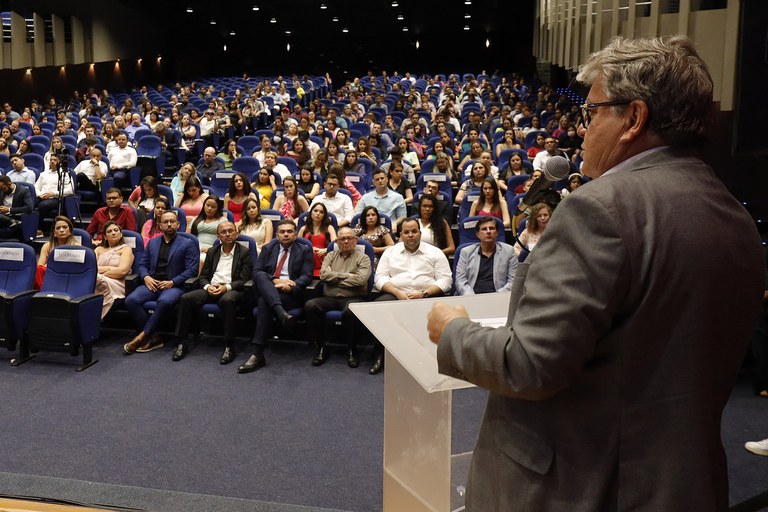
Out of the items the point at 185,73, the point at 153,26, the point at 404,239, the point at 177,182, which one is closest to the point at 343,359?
the point at 404,239

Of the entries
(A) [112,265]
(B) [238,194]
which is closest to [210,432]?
(A) [112,265]

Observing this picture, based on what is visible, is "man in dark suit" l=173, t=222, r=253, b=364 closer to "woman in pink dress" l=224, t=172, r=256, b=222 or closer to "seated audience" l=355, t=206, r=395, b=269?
"seated audience" l=355, t=206, r=395, b=269

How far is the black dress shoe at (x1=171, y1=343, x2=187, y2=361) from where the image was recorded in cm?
591

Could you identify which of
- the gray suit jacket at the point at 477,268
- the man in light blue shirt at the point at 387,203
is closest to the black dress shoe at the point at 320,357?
the gray suit jacket at the point at 477,268

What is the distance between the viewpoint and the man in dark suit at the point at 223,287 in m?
5.97

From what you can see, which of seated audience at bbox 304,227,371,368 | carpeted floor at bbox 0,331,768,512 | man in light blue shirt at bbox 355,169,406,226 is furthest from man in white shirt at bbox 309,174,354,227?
carpeted floor at bbox 0,331,768,512

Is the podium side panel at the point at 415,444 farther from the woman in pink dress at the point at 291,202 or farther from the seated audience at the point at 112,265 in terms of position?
the woman in pink dress at the point at 291,202

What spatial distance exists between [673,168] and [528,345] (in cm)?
36

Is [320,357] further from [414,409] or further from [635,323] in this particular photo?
[635,323]

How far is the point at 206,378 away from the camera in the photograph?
5488mm

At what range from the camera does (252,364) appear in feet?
18.6

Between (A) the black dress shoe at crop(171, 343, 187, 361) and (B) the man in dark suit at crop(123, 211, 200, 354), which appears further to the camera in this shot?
(B) the man in dark suit at crop(123, 211, 200, 354)

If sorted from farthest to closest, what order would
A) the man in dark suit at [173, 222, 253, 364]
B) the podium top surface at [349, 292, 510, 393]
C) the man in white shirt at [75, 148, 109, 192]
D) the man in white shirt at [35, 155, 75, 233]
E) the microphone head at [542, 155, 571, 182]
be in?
1. the man in white shirt at [75, 148, 109, 192]
2. the man in white shirt at [35, 155, 75, 233]
3. the man in dark suit at [173, 222, 253, 364]
4. the microphone head at [542, 155, 571, 182]
5. the podium top surface at [349, 292, 510, 393]

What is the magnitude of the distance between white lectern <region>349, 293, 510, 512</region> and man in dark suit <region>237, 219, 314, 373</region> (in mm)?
3494
